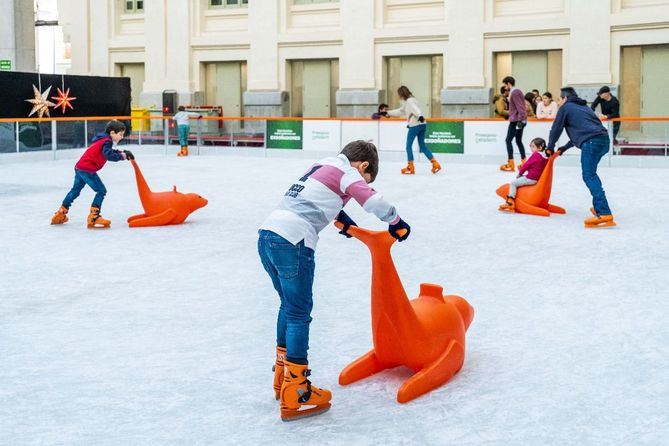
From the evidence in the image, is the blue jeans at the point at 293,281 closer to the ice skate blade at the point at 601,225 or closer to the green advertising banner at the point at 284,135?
the ice skate blade at the point at 601,225

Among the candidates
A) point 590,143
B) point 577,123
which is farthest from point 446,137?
point 590,143

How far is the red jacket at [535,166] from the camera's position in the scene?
11594 mm

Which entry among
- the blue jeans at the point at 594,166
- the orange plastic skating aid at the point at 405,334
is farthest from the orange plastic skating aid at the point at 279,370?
the blue jeans at the point at 594,166

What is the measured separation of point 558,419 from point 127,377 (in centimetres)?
234

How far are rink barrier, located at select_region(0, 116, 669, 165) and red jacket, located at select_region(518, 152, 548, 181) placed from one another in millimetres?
8464

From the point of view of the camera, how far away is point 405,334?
4535 millimetres

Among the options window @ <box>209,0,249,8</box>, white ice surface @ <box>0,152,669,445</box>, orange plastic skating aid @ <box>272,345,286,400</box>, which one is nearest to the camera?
white ice surface @ <box>0,152,669,445</box>

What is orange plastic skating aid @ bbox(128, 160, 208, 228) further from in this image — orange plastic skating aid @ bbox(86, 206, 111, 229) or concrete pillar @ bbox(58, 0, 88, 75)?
concrete pillar @ bbox(58, 0, 88, 75)

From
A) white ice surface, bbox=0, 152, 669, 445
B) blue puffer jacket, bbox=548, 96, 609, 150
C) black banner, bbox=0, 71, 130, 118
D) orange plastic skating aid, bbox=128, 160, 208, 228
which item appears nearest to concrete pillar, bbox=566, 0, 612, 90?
black banner, bbox=0, 71, 130, 118

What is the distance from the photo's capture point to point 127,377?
4.80 meters

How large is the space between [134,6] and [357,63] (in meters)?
11.0

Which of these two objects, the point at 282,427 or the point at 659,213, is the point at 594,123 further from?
the point at 282,427

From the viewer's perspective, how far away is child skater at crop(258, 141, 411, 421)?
4.11 m

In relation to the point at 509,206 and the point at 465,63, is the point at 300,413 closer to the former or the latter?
the point at 509,206
